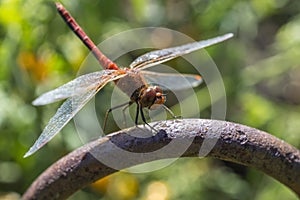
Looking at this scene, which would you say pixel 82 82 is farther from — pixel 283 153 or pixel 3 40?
pixel 3 40

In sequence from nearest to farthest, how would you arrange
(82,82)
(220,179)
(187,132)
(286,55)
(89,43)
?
1. (187,132)
2. (82,82)
3. (89,43)
4. (220,179)
5. (286,55)

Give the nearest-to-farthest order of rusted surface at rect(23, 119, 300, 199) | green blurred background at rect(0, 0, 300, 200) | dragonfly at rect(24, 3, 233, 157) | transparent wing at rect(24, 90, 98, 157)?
rusted surface at rect(23, 119, 300, 199) → transparent wing at rect(24, 90, 98, 157) → dragonfly at rect(24, 3, 233, 157) → green blurred background at rect(0, 0, 300, 200)

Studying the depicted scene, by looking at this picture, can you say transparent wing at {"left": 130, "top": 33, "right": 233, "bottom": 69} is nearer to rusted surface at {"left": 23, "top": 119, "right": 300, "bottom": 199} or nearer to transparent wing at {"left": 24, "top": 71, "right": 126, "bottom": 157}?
transparent wing at {"left": 24, "top": 71, "right": 126, "bottom": 157}

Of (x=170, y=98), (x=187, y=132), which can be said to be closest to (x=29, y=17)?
(x=170, y=98)

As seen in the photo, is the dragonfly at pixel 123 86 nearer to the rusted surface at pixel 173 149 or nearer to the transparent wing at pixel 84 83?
the transparent wing at pixel 84 83

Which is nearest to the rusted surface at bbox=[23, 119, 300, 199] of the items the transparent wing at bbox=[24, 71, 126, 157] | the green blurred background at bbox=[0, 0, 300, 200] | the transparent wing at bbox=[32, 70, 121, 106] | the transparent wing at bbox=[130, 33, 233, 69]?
the transparent wing at bbox=[24, 71, 126, 157]

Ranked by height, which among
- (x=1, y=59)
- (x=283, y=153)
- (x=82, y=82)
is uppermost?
(x=1, y=59)
